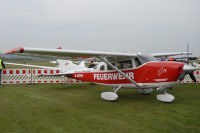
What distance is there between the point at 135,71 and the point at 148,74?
55 centimetres

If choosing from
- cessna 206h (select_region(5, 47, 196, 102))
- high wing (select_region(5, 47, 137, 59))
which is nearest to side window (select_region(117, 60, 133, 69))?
cessna 206h (select_region(5, 47, 196, 102))

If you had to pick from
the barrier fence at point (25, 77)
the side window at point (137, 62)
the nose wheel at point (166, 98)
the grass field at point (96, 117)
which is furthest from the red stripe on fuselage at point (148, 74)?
the barrier fence at point (25, 77)

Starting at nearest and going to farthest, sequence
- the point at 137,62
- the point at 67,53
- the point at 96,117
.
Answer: the point at 96,117
the point at 67,53
the point at 137,62

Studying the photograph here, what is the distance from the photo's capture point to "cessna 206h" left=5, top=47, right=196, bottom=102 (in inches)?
305

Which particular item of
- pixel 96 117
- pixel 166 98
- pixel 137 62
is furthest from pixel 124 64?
pixel 96 117

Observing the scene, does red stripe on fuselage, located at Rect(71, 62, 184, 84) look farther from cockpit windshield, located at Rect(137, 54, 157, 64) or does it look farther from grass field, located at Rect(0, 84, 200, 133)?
grass field, located at Rect(0, 84, 200, 133)

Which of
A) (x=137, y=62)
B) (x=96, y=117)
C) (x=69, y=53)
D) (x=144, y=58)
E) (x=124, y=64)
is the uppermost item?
(x=69, y=53)

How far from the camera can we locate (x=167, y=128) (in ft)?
16.5

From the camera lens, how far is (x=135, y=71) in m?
8.68

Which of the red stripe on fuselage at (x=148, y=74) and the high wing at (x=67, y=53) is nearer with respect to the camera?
the high wing at (x=67, y=53)

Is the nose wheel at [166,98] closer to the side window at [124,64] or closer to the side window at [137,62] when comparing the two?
the side window at [137,62]

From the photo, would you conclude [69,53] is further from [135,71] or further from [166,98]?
[166,98]

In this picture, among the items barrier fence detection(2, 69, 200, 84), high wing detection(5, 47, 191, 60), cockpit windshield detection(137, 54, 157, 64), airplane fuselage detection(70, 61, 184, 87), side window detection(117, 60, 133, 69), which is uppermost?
high wing detection(5, 47, 191, 60)

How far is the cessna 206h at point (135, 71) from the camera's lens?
7746 mm
